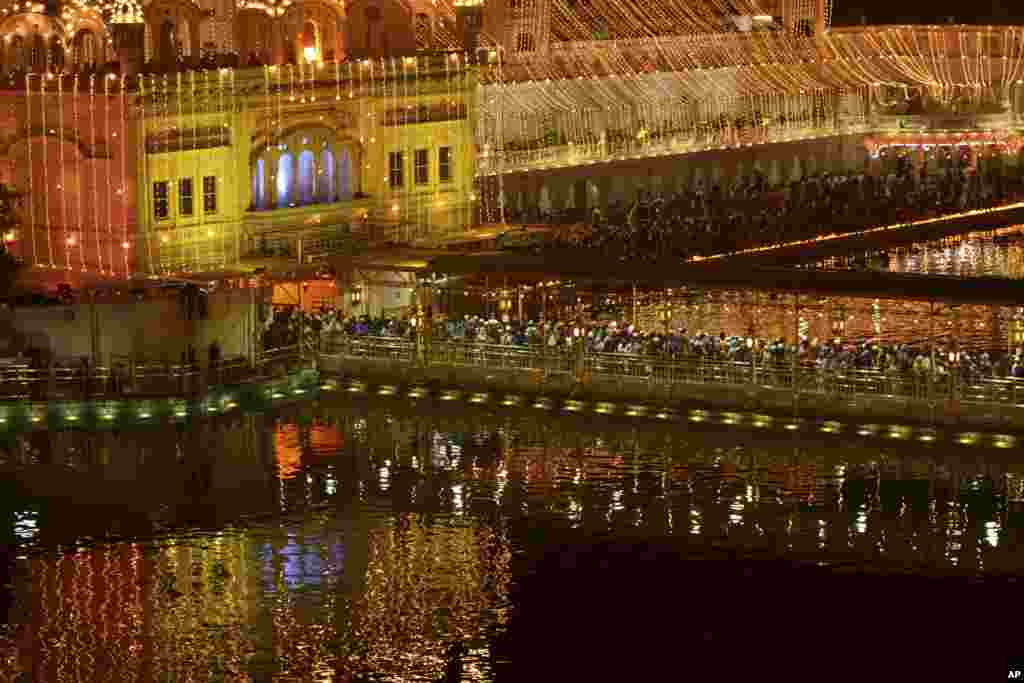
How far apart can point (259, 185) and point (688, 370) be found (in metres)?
15.8

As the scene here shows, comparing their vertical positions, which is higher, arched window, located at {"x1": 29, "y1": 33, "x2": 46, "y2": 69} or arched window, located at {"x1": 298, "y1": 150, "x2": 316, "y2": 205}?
arched window, located at {"x1": 29, "y1": 33, "x2": 46, "y2": 69}

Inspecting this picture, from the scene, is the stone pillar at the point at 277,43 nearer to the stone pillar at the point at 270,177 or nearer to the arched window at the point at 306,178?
the arched window at the point at 306,178

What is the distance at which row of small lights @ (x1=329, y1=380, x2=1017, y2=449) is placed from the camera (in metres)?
47.1

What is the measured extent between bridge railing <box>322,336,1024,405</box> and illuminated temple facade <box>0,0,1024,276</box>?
25.9 feet

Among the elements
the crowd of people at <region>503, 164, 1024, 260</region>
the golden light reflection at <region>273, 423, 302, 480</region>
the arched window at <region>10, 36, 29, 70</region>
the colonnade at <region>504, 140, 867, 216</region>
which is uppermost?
the arched window at <region>10, 36, 29, 70</region>

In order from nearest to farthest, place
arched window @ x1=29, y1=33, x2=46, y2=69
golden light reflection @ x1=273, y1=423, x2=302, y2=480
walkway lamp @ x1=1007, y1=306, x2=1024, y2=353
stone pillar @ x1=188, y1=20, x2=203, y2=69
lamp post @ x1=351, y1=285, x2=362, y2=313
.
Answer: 1. golden light reflection @ x1=273, y1=423, x2=302, y2=480
2. walkway lamp @ x1=1007, y1=306, x2=1024, y2=353
3. lamp post @ x1=351, y1=285, x2=362, y2=313
4. arched window @ x1=29, y1=33, x2=46, y2=69
5. stone pillar @ x1=188, y1=20, x2=203, y2=69

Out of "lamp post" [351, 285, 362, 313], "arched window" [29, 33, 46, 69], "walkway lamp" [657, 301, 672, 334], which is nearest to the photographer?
"walkway lamp" [657, 301, 672, 334]

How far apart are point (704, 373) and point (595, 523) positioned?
878 centimetres

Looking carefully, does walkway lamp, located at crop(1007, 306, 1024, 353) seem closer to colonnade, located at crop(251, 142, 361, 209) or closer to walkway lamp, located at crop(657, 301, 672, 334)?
walkway lamp, located at crop(657, 301, 672, 334)

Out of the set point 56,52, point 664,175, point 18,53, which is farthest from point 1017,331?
point 664,175

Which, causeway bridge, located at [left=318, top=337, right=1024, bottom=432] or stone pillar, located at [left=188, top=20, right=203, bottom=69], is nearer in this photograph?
causeway bridge, located at [left=318, top=337, right=1024, bottom=432]

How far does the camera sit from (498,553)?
40500mm

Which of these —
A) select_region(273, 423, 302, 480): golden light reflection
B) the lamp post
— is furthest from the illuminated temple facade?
select_region(273, 423, 302, 480): golden light reflection

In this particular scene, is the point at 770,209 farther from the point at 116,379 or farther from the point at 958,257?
the point at 116,379
